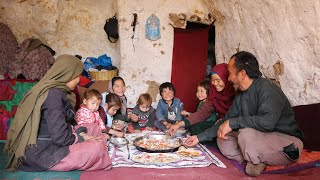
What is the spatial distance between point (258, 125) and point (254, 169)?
38cm

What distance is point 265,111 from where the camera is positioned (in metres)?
2.94

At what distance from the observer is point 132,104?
589 cm

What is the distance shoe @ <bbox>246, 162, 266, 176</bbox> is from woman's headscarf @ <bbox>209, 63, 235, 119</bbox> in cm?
113

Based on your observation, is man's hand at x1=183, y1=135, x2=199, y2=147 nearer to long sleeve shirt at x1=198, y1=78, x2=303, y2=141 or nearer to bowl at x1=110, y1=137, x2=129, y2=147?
long sleeve shirt at x1=198, y1=78, x2=303, y2=141

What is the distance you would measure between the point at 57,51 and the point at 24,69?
1111 mm

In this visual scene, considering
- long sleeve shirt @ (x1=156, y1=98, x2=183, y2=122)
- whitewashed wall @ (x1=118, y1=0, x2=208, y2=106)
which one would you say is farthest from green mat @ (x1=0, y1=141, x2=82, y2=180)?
whitewashed wall @ (x1=118, y1=0, x2=208, y2=106)

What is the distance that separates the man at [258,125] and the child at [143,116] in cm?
147

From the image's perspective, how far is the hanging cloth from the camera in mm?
5664

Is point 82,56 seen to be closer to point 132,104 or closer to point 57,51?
point 57,51

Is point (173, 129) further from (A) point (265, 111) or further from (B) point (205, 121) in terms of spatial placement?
(A) point (265, 111)

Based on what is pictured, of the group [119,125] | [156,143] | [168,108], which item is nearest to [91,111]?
[119,125]

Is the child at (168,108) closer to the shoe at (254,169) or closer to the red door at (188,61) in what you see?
the red door at (188,61)

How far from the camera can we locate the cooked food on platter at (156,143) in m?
3.34

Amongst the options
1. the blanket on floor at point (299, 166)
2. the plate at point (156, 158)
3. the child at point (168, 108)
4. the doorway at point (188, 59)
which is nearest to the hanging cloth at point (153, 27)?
the doorway at point (188, 59)
